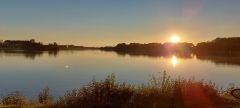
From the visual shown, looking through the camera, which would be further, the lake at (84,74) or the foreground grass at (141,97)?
the lake at (84,74)

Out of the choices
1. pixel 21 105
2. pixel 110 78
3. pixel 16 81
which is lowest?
pixel 16 81

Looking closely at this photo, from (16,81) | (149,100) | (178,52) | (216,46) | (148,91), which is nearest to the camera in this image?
(149,100)

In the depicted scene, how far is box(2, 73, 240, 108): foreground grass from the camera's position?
11500mm

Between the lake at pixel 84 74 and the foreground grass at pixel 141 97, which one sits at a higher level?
the foreground grass at pixel 141 97

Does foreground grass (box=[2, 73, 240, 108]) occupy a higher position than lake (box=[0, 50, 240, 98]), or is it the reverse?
foreground grass (box=[2, 73, 240, 108])

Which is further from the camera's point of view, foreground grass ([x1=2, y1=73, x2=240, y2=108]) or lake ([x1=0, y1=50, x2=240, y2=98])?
lake ([x1=0, y1=50, x2=240, y2=98])

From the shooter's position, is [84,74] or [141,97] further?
[84,74]

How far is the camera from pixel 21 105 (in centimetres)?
1173

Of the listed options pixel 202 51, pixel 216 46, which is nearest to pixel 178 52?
pixel 202 51

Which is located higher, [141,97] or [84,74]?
[141,97]

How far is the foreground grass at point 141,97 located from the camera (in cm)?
1150

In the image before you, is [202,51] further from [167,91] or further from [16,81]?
[167,91]

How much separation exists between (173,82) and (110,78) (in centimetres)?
306

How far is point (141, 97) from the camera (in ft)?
41.5
